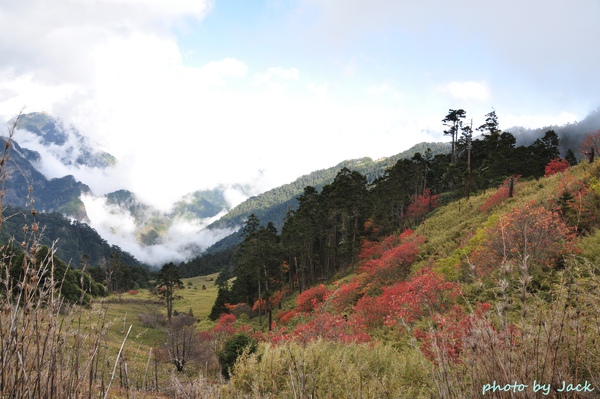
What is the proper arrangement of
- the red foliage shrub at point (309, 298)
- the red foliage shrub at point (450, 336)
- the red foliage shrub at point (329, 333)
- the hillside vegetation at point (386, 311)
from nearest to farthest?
the hillside vegetation at point (386, 311), the red foliage shrub at point (450, 336), the red foliage shrub at point (329, 333), the red foliage shrub at point (309, 298)

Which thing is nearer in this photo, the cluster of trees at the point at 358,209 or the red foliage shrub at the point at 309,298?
the red foliage shrub at the point at 309,298

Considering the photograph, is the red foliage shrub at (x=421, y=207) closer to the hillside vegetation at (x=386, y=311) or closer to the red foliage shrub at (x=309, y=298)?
the hillside vegetation at (x=386, y=311)

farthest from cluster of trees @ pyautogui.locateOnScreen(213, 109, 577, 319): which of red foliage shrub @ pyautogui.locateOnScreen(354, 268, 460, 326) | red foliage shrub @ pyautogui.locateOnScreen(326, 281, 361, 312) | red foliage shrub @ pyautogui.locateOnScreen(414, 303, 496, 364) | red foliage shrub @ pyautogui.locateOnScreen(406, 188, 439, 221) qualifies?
red foliage shrub @ pyautogui.locateOnScreen(414, 303, 496, 364)

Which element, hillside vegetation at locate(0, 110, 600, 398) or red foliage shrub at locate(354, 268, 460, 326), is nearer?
hillside vegetation at locate(0, 110, 600, 398)

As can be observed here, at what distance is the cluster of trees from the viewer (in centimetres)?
3881

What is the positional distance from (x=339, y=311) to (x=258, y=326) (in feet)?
55.4

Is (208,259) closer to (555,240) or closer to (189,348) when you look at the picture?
(189,348)

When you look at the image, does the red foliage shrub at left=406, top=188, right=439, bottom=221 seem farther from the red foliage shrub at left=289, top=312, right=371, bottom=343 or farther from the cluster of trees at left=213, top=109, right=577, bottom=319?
the red foliage shrub at left=289, top=312, right=371, bottom=343

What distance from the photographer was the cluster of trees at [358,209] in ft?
127

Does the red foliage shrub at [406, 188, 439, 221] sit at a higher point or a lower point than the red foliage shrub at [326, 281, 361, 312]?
higher

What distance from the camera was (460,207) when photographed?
3084cm

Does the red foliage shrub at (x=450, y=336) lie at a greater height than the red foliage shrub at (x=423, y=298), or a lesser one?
greater

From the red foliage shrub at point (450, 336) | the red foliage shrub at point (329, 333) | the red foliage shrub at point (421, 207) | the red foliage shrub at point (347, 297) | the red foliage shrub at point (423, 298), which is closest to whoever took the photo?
the red foliage shrub at point (450, 336)

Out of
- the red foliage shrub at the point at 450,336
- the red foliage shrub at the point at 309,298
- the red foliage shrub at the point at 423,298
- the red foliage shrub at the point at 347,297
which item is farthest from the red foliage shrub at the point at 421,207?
the red foliage shrub at the point at 450,336
